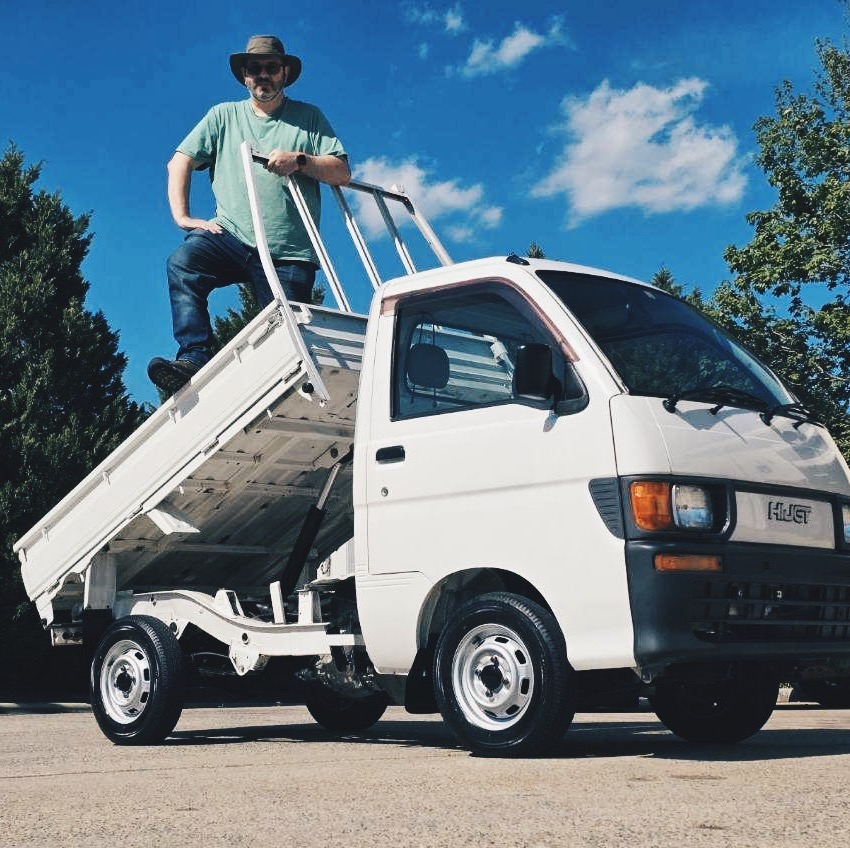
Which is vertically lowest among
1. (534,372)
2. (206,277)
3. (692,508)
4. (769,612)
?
(769,612)

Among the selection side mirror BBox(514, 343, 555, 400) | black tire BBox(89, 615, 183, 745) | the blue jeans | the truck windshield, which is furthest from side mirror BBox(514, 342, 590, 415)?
black tire BBox(89, 615, 183, 745)

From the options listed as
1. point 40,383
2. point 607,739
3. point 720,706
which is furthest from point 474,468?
point 40,383

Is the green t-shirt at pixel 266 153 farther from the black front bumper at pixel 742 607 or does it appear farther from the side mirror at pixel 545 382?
the black front bumper at pixel 742 607

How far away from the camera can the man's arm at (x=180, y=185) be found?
8086 millimetres

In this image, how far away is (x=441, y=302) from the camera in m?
6.60

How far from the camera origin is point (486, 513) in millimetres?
6066

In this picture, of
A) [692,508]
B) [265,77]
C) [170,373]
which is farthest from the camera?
[265,77]

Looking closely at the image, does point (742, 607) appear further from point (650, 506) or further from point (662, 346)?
point (662, 346)

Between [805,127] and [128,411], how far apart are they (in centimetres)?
1797

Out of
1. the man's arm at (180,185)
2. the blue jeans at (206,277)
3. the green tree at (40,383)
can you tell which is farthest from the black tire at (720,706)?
the green tree at (40,383)

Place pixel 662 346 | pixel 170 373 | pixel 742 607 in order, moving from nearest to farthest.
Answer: pixel 742 607 < pixel 662 346 < pixel 170 373

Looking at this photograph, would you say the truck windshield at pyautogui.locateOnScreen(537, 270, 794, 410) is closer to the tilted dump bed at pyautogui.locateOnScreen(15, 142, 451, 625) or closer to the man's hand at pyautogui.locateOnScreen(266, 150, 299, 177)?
the tilted dump bed at pyautogui.locateOnScreen(15, 142, 451, 625)

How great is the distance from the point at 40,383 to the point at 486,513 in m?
12.3

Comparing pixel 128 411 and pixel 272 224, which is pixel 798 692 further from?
pixel 128 411
